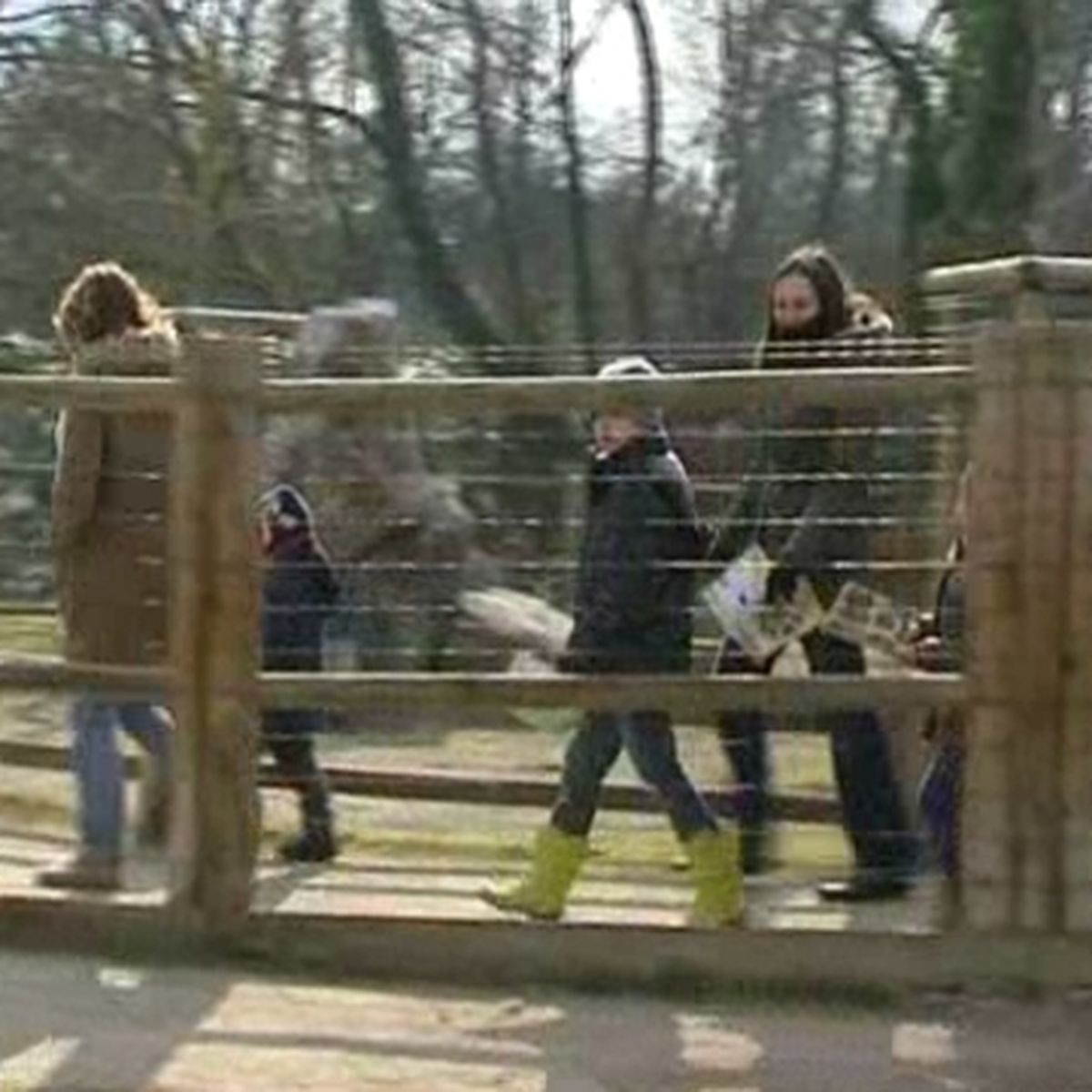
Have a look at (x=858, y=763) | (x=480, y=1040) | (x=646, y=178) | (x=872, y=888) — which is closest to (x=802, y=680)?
(x=858, y=763)

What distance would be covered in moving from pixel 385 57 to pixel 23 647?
13801 millimetres

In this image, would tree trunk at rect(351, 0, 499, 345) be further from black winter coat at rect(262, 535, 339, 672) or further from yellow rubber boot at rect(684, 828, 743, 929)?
yellow rubber boot at rect(684, 828, 743, 929)

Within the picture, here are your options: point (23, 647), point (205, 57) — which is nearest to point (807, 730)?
point (23, 647)

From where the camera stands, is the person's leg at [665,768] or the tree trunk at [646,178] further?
the tree trunk at [646,178]

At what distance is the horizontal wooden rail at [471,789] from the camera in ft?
26.5

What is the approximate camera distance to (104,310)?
7.64m

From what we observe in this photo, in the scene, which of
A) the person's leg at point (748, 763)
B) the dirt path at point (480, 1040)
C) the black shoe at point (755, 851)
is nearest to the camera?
the dirt path at point (480, 1040)

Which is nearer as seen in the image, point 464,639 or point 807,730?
point 807,730

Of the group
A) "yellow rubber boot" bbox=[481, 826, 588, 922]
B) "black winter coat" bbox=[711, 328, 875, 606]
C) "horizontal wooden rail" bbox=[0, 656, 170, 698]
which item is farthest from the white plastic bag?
"horizontal wooden rail" bbox=[0, 656, 170, 698]

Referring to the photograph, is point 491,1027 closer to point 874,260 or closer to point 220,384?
point 220,384

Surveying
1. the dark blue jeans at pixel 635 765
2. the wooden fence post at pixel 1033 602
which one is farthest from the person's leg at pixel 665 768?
the wooden fence post at pixel 1033 602

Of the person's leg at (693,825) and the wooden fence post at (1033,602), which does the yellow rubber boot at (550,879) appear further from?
the wooden fence post at (1033,602)

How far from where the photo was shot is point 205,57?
71.0 feet

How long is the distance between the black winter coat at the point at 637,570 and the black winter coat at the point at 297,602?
1108 mm
